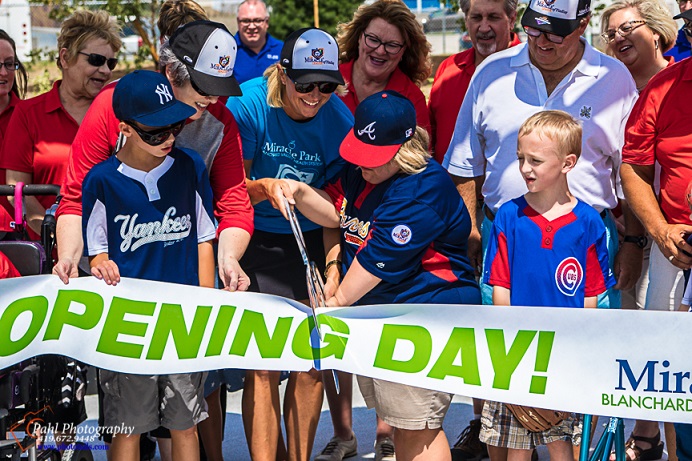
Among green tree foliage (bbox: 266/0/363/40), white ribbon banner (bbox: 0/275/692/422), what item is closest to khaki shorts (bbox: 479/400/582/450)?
white ribbon banner (bbox: 0/275/692/422)

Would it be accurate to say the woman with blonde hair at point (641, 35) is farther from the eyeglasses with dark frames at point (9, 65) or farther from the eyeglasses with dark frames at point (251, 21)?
the eyeglasses with dark frames at point (251, 21)

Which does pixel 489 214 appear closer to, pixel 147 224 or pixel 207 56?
pixel 207 56

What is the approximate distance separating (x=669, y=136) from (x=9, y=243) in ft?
9.45

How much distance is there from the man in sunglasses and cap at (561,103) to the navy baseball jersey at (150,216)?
4.32ft

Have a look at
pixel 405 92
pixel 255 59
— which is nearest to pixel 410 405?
pixel 405 92

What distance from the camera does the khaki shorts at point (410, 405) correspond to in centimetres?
385

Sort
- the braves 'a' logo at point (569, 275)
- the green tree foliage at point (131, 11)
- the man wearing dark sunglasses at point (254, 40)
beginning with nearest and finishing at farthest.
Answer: the braves 'a' logo at point (569, 275) < the man wearing dark sunglasses at point (254, 40) < the green tree foliage at point (131, 11)

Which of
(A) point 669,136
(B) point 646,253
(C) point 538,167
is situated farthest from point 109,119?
(B) point 646,253

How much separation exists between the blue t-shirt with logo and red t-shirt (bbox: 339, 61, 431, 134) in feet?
2.58

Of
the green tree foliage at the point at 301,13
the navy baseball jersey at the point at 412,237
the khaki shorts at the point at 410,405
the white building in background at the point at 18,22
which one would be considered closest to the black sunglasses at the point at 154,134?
the navy baseball jersey at the point at 412,237

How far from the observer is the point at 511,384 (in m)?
3.68

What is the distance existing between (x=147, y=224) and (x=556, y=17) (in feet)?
6.71

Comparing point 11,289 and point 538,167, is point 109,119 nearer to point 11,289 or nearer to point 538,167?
point 11,289

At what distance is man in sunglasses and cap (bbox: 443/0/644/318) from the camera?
4.38 meters
